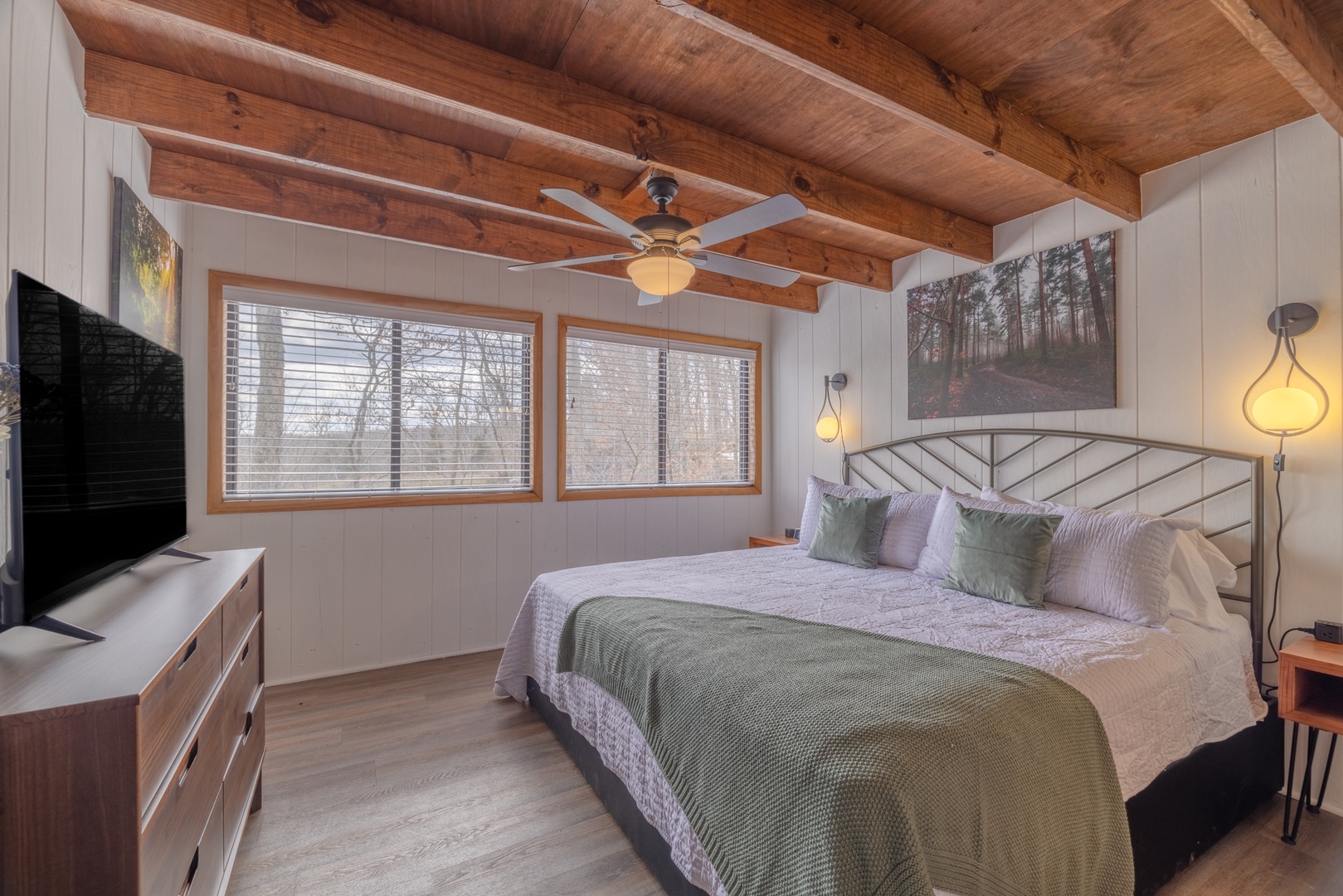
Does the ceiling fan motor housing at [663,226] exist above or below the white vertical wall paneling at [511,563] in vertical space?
above

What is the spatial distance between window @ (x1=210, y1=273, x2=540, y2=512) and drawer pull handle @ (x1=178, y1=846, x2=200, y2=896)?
2262mm

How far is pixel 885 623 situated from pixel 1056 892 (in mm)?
855

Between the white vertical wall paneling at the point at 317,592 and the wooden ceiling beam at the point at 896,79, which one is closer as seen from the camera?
the wooden ceiling beam at the point at 896,79

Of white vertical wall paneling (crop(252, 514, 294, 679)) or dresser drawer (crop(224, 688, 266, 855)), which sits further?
white vertical wall paneling (crop(252, 514, 294, 679))

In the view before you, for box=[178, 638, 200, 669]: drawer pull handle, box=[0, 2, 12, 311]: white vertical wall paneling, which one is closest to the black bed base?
box=[178, 638, 200, 669]: drawer pull handle

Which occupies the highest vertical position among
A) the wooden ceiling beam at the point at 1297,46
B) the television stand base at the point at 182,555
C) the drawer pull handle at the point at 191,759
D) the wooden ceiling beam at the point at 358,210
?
the wooden ceiling beam at the point at 358,210

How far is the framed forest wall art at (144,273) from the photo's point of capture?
2156 mm

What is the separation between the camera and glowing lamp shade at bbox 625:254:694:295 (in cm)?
218

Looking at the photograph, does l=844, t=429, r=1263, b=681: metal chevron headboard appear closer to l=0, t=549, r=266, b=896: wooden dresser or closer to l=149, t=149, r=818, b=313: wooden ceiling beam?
l=149, t=149, r=818, b=313: wooden ceiling beam

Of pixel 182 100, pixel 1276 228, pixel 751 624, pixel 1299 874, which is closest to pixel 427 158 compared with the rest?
pixel 182 100

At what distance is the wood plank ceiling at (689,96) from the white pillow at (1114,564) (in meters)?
1.34

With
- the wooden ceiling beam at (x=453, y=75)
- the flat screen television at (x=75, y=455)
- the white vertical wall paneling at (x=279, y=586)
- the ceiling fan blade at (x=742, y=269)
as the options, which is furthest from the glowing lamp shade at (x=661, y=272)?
the white vertical wall paneling at (x=279, y=586)

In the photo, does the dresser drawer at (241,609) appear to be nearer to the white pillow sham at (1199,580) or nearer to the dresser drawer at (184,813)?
the dresser drawer at (184,813)

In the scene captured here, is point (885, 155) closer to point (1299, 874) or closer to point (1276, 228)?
point (1276, 228)
